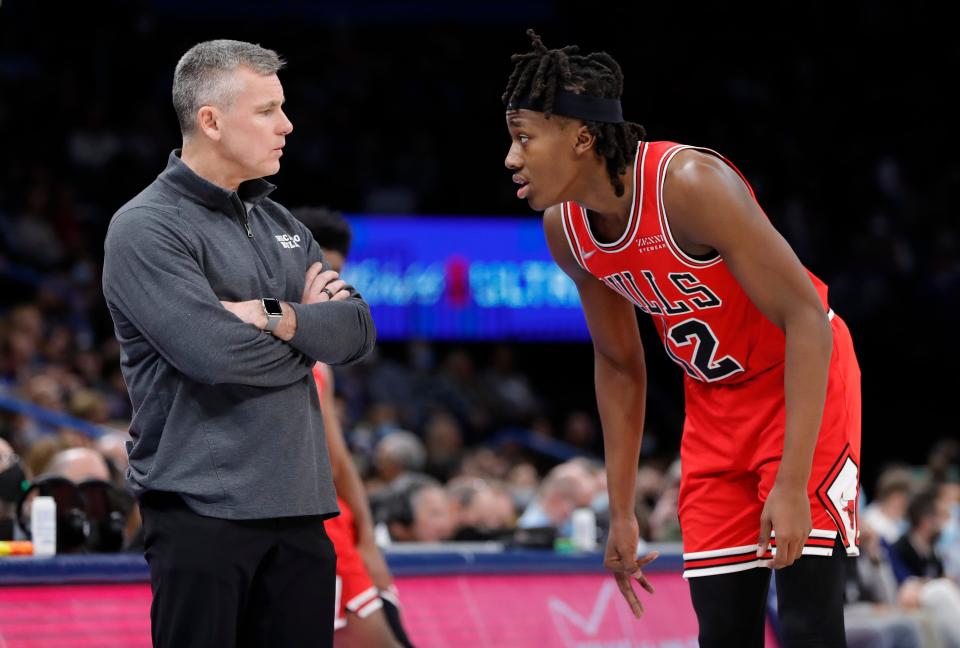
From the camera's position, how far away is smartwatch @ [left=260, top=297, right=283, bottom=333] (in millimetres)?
2870

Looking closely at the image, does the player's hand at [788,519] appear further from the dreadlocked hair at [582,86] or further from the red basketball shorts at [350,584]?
the red basketball shorts at [350,584]

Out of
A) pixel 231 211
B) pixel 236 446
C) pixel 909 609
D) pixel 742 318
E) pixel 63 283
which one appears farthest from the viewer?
pixel 63 283

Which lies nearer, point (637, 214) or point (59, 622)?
point (637, 214)

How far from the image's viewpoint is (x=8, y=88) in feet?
44.2

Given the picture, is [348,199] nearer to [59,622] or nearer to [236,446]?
[59,622]

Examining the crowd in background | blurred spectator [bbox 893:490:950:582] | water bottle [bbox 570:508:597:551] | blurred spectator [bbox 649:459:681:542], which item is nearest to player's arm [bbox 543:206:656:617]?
water bottle [bbox 570:508:597:551]

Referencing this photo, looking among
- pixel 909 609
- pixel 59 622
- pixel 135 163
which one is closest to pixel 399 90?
pixel 135 163

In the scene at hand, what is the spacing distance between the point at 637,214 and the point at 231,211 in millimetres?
981

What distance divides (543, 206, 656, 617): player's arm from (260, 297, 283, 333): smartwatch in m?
0.94

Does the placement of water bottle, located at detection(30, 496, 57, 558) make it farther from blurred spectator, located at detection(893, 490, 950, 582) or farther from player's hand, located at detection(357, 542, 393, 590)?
blurred spectator, located at detection(893, 490, 950, 582)

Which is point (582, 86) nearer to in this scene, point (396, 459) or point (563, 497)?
point (563, 497)

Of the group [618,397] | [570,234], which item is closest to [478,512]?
[618,397]

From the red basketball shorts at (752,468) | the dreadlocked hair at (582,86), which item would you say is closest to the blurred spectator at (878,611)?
the red basketball shorts at (752,468)

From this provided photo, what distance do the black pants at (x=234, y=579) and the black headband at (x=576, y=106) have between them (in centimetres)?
113
